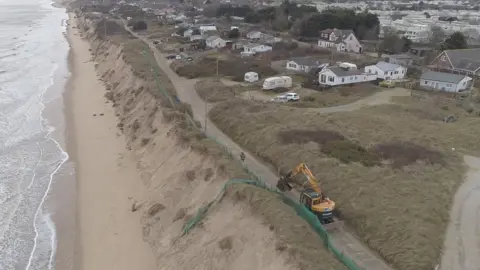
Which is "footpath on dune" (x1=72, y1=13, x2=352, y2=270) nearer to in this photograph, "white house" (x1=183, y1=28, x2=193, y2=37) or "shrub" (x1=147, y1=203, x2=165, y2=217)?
"shrub" (x1=147, y1=203, x2=165, y2=217)

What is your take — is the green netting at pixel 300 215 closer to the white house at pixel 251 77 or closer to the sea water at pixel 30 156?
the sea water at pixel 30 156

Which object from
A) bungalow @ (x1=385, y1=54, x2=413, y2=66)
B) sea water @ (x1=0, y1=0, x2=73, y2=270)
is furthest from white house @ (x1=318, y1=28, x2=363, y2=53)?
sea water @ (x1=0, y1=0, x2=73, y2=270)

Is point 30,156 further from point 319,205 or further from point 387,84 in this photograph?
point 387,84

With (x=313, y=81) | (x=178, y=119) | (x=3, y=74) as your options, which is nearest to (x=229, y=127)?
(x=178, y=119)

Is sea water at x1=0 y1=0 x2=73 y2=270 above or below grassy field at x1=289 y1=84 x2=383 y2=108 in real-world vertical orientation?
below

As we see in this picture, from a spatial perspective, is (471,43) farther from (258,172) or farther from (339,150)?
(258,172)

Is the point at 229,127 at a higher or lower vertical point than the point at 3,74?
higher

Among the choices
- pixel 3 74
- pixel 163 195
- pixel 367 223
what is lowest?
pixel 3 74
